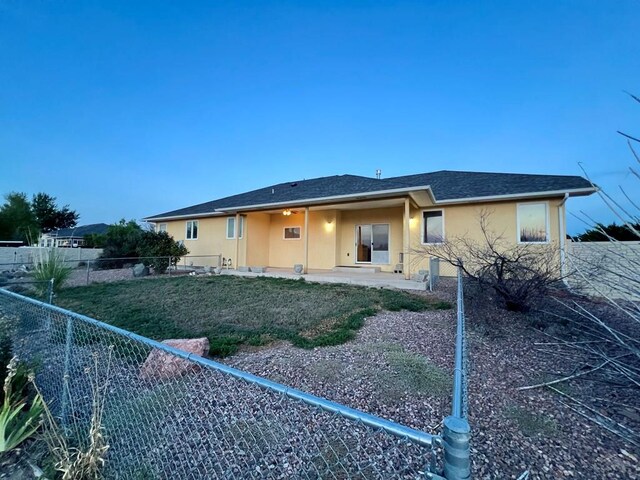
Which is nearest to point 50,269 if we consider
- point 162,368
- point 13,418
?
point 162,368

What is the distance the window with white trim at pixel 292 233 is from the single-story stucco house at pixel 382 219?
0.06 meters

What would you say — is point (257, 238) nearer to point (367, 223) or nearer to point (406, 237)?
point (367, 223)

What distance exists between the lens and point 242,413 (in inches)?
104

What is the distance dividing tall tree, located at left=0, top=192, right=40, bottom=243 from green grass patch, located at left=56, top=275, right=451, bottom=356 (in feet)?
99.1

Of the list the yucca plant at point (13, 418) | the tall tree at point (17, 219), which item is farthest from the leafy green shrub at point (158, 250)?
the tall tree at point (17, 219)

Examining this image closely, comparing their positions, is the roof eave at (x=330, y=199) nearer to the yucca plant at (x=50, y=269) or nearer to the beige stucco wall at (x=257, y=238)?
the beige stucco wall at (x=257, y=238)

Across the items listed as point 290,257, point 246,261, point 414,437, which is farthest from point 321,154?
point 414,437

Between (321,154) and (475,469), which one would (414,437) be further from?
(321,154)

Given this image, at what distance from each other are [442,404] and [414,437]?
2.12 meters

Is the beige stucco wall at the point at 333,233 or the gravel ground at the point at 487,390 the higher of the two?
the beige stucco wall at the point at 333,233

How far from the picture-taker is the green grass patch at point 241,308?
5020 mm

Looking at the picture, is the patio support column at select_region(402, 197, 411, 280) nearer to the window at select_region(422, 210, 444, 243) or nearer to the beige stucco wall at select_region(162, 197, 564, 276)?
the beige stucco wall at select_region(162, 197, 564, 276)

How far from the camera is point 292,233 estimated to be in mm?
15594

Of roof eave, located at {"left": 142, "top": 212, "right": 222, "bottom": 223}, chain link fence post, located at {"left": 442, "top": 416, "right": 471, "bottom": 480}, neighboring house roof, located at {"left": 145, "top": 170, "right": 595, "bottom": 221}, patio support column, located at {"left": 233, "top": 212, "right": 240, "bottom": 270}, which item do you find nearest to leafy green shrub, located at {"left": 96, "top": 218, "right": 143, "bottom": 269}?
roof eave, located at {"left": 142, "top": 212, "right": 222, "bottom": 223}
